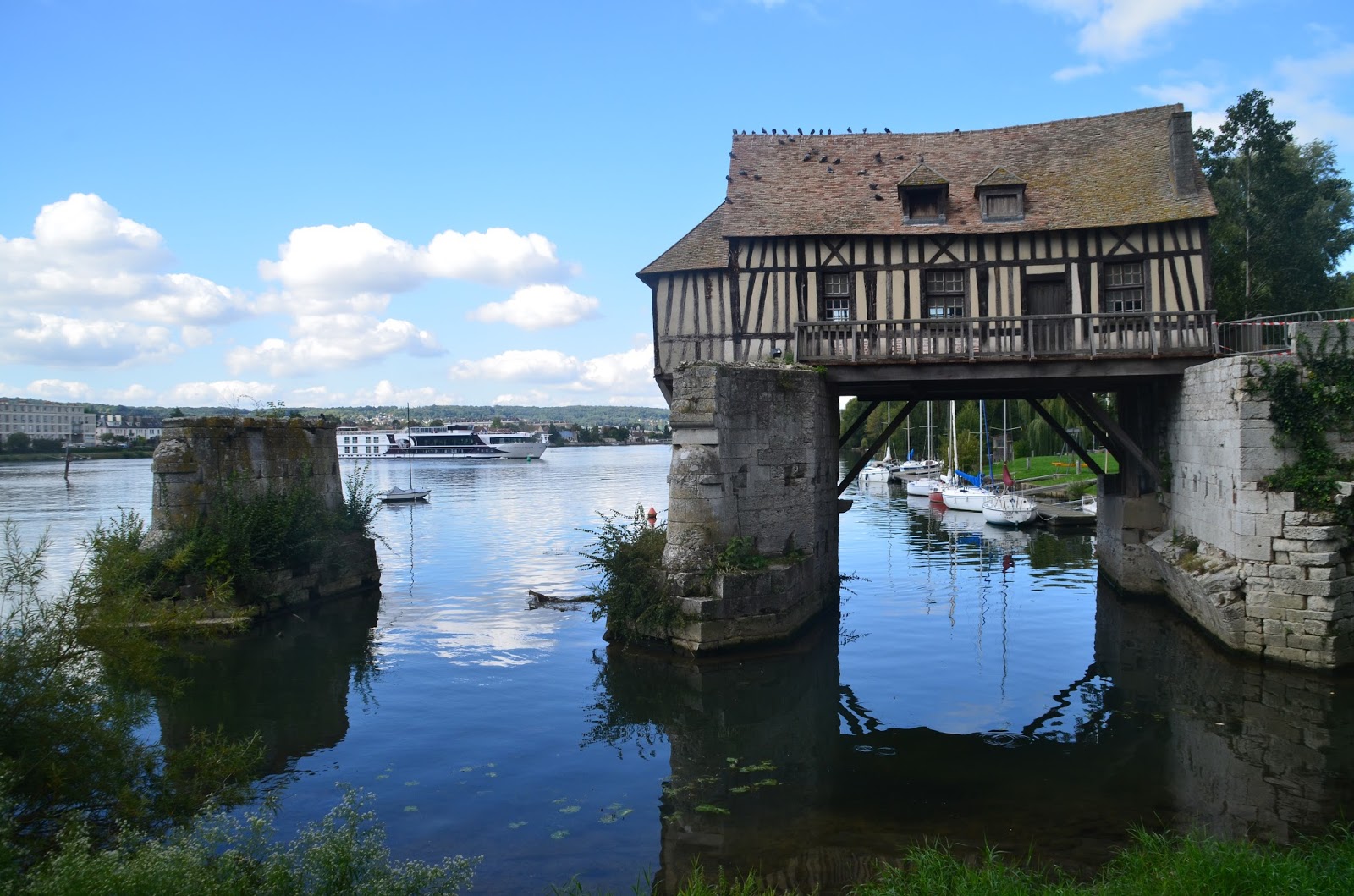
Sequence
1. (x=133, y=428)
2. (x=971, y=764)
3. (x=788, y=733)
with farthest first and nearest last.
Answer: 1. (x=133, y=428)
2. (x=788, y=733)
3. (x=971, y=764)

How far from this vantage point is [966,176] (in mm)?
17141

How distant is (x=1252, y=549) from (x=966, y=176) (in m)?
8.73

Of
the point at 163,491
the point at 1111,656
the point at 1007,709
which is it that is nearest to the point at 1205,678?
the point at 1111,656

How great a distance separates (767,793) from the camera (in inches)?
323

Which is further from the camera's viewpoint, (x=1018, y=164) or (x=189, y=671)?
(x=1018, y=164)

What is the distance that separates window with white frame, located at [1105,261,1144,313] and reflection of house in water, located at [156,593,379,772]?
43.4ft

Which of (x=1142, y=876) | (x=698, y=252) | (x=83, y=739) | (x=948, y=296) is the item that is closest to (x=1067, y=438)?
(x=948, y=296)

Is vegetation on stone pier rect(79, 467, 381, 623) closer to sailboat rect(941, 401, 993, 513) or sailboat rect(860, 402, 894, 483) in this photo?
sailboat rect(941, 401, 993, 513)

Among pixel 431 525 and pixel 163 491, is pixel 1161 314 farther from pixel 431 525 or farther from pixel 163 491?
pixel 431 525

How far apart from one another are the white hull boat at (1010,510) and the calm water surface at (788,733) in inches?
393

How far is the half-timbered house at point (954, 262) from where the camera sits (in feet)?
49.1

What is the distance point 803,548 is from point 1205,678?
18.5 feet

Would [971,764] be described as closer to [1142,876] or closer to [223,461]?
[1142,876]

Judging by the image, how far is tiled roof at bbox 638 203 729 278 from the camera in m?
16.3
